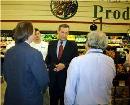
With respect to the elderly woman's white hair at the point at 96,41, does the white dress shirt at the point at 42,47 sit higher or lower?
lower

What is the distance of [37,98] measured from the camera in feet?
11.1

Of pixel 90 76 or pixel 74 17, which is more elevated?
pixel 74 17

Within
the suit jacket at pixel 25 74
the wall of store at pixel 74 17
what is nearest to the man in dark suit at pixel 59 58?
the suit jacket at pixel 25 74

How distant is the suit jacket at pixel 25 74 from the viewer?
10.6ft

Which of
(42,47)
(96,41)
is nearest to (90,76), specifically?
(96,41)

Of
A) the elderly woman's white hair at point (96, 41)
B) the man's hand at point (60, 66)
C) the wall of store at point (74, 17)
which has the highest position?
the wall of store at point (74, 17)

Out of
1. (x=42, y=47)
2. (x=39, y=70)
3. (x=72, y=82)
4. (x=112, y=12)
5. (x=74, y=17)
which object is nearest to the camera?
(x=72, y=82)

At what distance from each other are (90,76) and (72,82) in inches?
7.5

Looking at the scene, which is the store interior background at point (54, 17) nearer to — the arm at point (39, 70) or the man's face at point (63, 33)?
the man's face at point (63, 33)

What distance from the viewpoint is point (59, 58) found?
5.01m

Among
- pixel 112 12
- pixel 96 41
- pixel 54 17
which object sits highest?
pixel 112 12

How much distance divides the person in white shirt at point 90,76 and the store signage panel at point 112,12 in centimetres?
718

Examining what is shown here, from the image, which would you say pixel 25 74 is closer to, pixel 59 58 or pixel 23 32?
pixel 23 32

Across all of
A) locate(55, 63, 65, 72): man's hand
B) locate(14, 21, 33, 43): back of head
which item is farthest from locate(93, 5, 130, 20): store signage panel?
locate(14, 21, 33, 43): back of head
